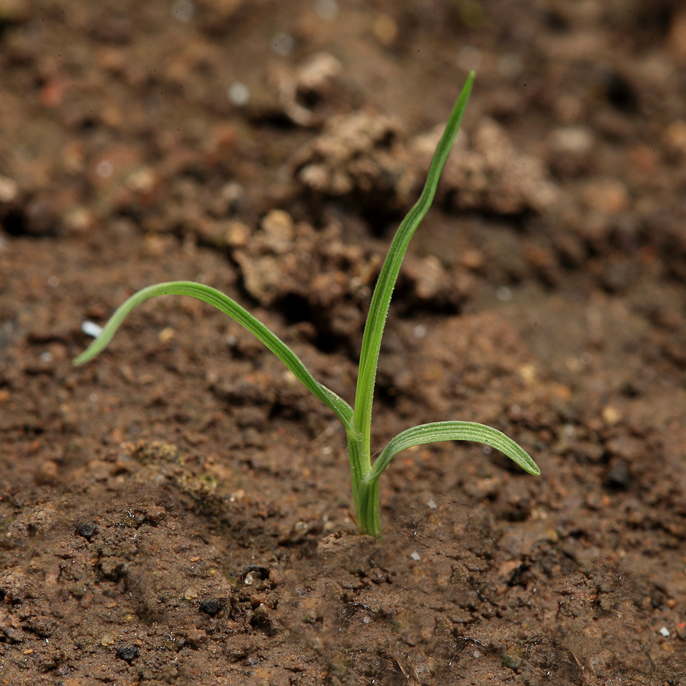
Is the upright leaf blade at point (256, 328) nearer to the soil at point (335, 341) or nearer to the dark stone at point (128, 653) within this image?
the soil at point (335, 341)

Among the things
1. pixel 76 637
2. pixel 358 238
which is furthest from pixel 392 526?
pixel 358 238

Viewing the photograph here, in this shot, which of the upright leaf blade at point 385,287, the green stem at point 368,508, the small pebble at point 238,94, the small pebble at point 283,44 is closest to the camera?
the upright leaf blade at point 385,287

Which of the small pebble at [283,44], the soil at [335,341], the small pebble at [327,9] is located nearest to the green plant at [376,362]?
the soil at [335,341]

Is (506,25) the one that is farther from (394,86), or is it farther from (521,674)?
(521,674)

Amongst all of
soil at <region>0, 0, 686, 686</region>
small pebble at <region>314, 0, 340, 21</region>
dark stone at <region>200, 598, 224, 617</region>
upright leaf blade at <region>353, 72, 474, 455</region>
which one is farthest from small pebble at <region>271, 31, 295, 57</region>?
dark stone at <region>200, 598, 224, 617</region>

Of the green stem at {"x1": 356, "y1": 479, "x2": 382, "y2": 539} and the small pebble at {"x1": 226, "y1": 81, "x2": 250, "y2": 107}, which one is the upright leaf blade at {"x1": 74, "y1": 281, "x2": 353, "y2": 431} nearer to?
the green stem at {"x1": 356, "y1": 479, "x2": 382, "y2": 539}

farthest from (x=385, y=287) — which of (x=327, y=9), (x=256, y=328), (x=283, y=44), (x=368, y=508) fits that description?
(x=327, y=9)

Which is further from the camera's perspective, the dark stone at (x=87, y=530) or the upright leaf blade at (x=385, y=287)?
the dark stone at (x=87, y=530)

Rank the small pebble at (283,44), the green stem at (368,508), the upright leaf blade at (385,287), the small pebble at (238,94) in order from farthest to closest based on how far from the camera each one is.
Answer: the small pebble at (283,44), the small pebble at (238,94), the green stem at (368,508), the upright leaf blade at (385,287)
